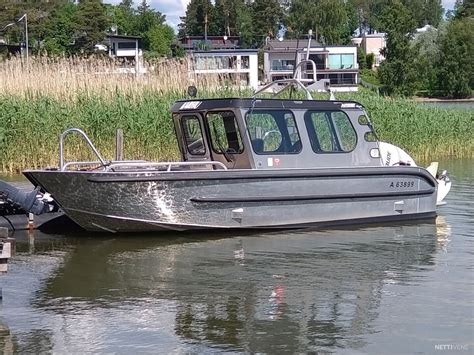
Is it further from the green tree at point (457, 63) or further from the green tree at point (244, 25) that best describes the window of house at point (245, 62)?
the green tree at point (244, 25)

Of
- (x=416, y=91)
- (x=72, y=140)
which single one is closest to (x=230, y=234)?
Answer: (x=72, y=140)

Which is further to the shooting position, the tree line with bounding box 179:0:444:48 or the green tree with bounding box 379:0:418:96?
the tree line with bounding box 179:0:444:48

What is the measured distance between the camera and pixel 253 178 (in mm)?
12711

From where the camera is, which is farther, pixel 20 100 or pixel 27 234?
pixel 20 100

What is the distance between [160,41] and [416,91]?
96.5ft

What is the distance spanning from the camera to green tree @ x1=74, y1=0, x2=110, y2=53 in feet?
223

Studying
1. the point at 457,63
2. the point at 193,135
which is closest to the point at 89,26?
the point at 457,63

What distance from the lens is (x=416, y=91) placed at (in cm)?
7700

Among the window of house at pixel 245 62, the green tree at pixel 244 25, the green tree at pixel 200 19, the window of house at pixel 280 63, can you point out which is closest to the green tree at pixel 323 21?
the green tree at pixel 244 25

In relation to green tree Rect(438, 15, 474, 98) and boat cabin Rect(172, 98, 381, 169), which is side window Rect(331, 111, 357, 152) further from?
green tree Rect(438, 15, 474, 98)

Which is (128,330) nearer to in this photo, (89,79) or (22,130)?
(22,130)

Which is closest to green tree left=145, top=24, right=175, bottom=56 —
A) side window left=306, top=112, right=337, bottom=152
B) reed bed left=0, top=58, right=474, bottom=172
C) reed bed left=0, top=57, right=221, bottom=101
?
reed bed left=0, top=57, right=221, bottom=101

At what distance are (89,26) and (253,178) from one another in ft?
192

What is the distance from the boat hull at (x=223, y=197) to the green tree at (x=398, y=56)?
205 ft
